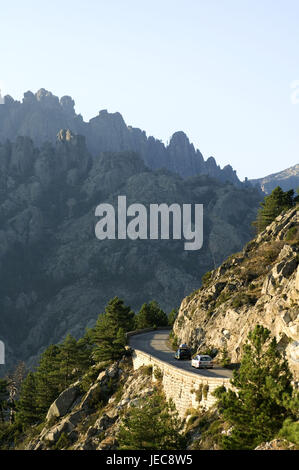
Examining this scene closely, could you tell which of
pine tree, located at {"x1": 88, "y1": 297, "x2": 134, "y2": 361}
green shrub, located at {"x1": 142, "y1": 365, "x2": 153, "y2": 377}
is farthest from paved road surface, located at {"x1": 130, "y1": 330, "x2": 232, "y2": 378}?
pine tree, located at {"x1": 88, "y1": 297, "x2": 134, "y2": 361}

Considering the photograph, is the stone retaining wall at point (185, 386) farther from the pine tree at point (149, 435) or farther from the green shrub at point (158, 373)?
the pine tree at point (149, 435)

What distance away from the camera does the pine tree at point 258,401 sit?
2441 cm

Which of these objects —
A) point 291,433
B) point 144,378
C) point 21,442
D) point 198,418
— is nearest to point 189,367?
point 144,378

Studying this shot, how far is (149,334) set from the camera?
72875 millimetres

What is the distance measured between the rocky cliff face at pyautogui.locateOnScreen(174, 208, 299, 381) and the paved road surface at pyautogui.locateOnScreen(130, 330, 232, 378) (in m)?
2.70

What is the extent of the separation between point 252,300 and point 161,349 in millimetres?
14700

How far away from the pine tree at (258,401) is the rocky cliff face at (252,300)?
226 inches

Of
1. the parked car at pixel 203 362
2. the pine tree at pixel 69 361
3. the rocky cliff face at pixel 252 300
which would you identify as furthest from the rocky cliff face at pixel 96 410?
Answer: the pine tree at pixel 69 361

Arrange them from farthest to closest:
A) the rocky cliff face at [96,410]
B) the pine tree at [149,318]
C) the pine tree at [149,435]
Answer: the pine tree at [149,318] < the rocky cliff face at [96,410] < the pine tree at [149,435]

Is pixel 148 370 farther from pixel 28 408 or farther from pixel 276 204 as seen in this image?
pixel 276 204

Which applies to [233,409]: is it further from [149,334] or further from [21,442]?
[149,334]

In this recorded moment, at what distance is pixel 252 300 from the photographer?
49.3 m

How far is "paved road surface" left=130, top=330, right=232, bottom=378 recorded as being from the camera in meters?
40.8
